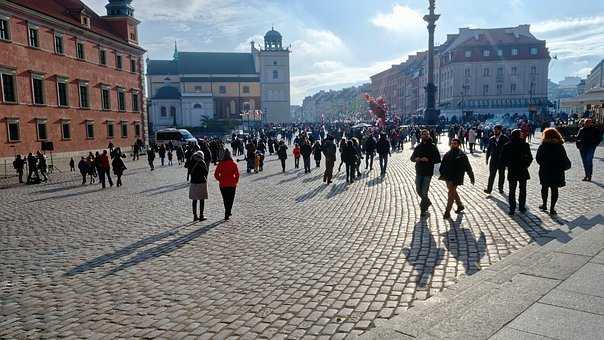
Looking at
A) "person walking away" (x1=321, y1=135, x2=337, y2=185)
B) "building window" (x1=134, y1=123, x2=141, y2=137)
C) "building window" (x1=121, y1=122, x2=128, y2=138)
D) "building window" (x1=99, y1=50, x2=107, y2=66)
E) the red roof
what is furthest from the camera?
"building window" (x1=134, y1=123, x2=141, y2=137)

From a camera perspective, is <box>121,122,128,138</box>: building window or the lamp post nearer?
the lamp post

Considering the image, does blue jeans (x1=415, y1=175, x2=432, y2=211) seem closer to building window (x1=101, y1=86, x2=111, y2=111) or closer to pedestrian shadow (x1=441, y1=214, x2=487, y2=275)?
pedestrian shadow (x1=441, y1=214, x2=487, y2=275)

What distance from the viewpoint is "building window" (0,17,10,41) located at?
27719mm

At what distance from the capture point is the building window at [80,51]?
35.3 m

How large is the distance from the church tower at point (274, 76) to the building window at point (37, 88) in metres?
75.8

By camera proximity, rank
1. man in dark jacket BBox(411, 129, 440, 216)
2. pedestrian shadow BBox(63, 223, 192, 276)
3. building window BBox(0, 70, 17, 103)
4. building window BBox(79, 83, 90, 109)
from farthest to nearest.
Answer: building window BBox(79, 83, 90, 109) < building window BBox(0, 70, 17, 103) < man in dark jacket BBox(411, 129, 440, 216) < pedestrian shadow BBox(63, 223, 192, 276)

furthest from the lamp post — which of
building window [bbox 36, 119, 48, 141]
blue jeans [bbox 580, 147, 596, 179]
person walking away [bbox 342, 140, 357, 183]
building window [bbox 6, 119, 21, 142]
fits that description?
building window [bbox 6, 119, 21, 142]

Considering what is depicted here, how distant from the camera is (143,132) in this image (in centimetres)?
4712

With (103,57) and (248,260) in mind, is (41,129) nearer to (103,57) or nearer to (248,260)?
(103,57)

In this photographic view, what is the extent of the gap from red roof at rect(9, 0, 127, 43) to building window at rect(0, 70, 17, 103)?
476 cm

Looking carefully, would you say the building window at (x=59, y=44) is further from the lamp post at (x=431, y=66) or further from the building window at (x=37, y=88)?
the lamp post at (x=431, y=66)

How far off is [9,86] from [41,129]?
3.88 metres

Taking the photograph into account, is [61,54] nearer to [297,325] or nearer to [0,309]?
[0,309]

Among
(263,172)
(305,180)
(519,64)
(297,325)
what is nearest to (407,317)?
(297,325)
